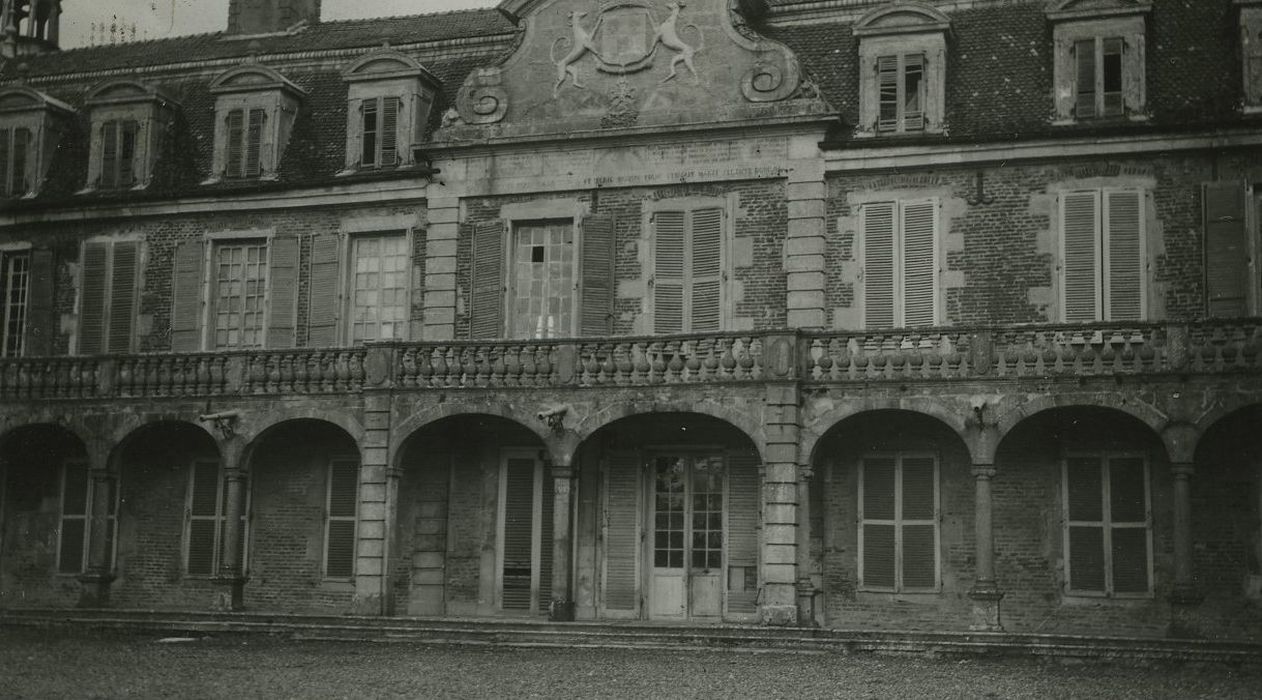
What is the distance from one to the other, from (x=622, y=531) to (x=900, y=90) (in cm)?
819

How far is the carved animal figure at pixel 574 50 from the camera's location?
27828 millimetres

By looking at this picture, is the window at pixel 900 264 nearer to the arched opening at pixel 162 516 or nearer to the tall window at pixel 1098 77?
the tall window at pixel 1098 77

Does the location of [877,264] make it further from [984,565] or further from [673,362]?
[984,565]

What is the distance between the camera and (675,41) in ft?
89.7

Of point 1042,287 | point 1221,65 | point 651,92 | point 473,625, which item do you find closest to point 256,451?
point 473,625

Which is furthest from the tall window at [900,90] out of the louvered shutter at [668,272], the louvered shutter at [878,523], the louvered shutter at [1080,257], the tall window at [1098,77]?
the louvered shutter at [878,523]

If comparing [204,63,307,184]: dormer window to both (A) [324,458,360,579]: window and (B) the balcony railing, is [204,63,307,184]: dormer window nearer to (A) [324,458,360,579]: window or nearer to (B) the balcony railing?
(B) the balcony railing

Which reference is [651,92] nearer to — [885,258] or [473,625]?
[885,258]

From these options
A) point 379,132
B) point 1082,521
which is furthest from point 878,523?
point 379,132

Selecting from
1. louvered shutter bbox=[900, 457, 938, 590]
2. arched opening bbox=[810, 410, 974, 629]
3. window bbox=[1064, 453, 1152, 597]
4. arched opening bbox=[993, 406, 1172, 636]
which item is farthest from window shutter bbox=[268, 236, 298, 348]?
window bbox=[1064, 453, 1152, 597]

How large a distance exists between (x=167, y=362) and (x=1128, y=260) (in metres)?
15.6

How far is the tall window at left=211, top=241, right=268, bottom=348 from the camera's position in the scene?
29.4 m

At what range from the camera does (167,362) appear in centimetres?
2834

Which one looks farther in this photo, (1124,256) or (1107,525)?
(1124,256)
